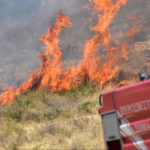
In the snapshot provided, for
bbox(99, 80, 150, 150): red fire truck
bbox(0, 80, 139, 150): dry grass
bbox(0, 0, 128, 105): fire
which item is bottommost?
bbox(99, 80, 150, 150): red fire truck

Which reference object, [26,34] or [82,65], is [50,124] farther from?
[26,34]

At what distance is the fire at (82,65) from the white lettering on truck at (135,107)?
1101 cm

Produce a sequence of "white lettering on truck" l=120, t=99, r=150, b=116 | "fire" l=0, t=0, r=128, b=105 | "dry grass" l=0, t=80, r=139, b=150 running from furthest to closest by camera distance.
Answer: "fire" l=0, t=0, r=128, b=105 < "dry grass" l=0, t=80, r=139, b=150 < "white lettering on truck" l=120, t=99, r=150, b=116

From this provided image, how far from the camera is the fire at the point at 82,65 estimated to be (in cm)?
1538

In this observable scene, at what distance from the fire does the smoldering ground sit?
44 centimetres

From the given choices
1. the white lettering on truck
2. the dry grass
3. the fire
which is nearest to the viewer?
the white lettering on truck

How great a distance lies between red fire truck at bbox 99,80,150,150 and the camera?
3.33m

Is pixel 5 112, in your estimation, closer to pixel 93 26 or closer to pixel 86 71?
pixel 86 71

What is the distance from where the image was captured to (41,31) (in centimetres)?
1973

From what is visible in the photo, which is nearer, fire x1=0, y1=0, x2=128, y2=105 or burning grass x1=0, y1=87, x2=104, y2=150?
burning grass x1=0, y1=87, x2=104, y2=150

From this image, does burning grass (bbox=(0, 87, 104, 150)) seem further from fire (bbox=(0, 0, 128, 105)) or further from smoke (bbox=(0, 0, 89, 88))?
smoke (bbox=(0, 0, 89, 88))

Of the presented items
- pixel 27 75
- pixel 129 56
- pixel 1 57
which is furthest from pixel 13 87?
pixel 129 56

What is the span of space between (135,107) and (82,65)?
13.0 metres

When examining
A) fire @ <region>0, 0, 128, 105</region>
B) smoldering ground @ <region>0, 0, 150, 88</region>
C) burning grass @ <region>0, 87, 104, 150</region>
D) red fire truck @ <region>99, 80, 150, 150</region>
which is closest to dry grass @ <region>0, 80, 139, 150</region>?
burning grass @ <region>0, 87, 104, 150</region>
